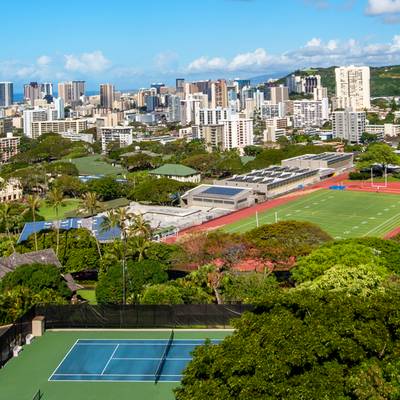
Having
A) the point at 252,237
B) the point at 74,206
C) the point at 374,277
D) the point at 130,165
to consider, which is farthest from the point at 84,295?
the point at 130,165

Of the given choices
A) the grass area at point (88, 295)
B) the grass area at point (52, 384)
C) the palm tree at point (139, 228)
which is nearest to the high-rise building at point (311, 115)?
the palm tree at point (139, 228)

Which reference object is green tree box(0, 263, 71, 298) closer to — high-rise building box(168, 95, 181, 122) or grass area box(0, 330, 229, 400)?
grass area box(0, 330, 229, 400)

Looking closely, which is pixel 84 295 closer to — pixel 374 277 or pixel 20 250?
pixel 20 250

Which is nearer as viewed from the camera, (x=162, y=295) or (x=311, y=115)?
(x=162, y=295)

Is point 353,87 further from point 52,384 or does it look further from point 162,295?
point 52,384

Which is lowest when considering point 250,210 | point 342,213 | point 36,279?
point 36,279

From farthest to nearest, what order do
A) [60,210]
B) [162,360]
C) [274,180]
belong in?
1. [274,180]
2. [60,210]
3. [162,360]

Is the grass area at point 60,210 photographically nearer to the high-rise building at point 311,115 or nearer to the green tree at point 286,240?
the green tree at point 286,240

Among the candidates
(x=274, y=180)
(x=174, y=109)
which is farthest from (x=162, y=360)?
(x=174, y=109)
